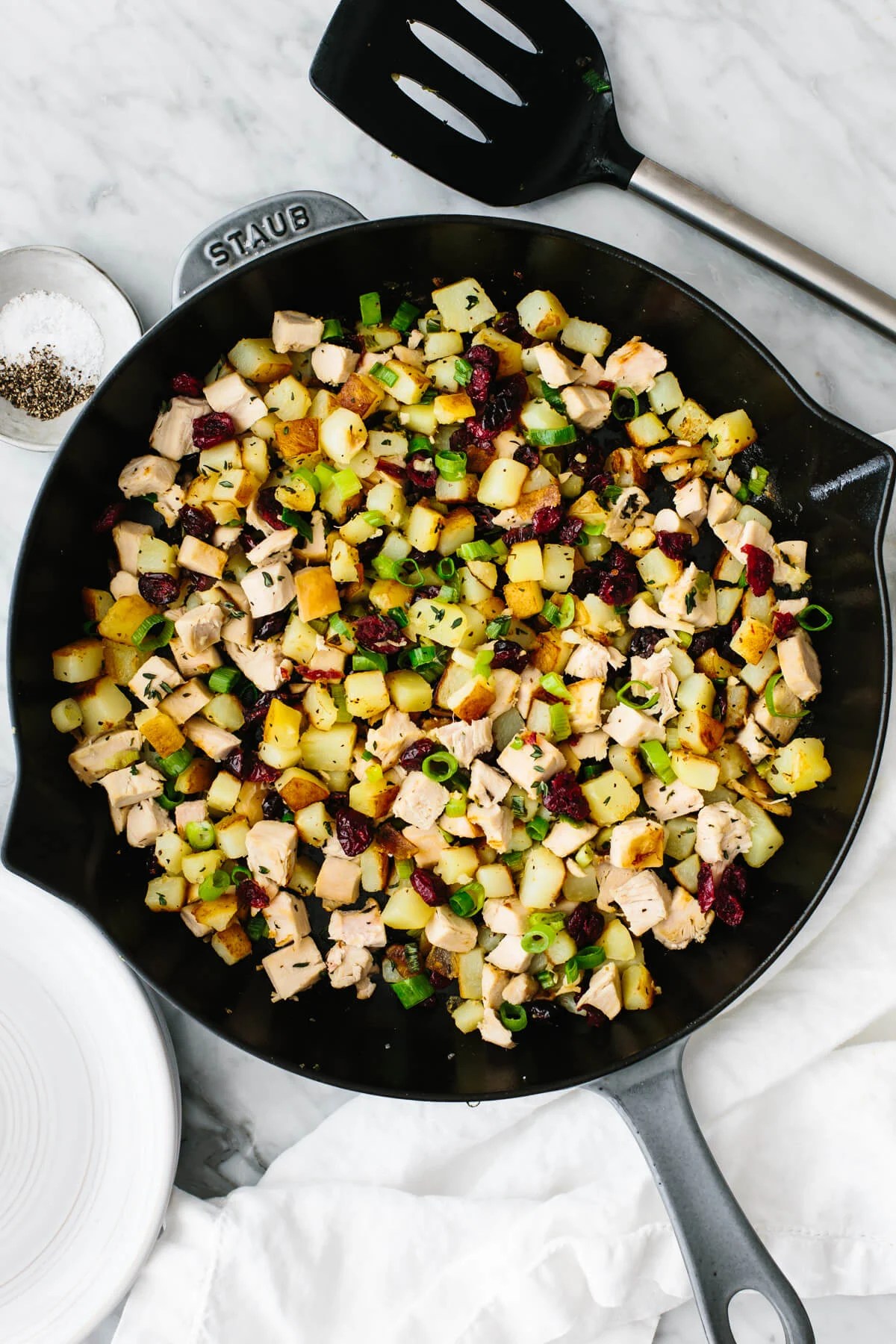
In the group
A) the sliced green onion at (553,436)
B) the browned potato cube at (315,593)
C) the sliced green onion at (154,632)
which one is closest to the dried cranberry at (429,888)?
the browned potato cube at (315,593)

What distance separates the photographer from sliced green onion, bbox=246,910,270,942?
7.09 feet

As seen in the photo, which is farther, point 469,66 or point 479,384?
point 469,66

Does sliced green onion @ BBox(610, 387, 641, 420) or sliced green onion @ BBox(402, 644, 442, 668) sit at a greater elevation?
sliced green onion @ BBox(610, 387, 641, 420)

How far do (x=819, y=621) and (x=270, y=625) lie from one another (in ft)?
3.69

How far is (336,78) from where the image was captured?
6.52 ft

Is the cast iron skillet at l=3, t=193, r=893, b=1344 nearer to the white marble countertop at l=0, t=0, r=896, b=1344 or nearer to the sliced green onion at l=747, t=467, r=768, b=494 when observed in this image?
the sliced green onion at l=747, t=467, r=768, b=494

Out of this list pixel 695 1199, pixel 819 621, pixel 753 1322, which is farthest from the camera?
pixel 753 1322

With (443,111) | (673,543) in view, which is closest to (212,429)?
(443,111)

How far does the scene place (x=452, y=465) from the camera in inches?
80.1

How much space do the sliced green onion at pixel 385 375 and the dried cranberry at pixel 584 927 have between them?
3.73 feet

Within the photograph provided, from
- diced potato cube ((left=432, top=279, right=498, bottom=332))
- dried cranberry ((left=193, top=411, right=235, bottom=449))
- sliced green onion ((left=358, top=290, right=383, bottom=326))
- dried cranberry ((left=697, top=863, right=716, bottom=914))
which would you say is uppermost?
diced potato cube ((left=432, top=279, right=498, bottom=332))

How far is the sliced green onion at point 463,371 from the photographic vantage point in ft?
6.73

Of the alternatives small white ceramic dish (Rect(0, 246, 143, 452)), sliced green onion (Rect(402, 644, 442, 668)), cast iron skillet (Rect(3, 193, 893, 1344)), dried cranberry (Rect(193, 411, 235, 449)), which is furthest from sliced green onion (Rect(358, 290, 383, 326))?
sliced green onion (Rect(402, 644, 442, 668))

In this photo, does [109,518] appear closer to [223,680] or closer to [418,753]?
[223,680]
